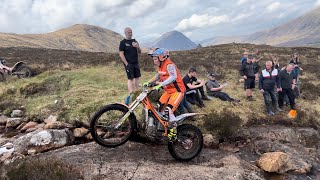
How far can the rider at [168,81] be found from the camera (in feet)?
27.4

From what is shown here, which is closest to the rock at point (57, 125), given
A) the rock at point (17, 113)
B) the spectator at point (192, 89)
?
the rock at point (17, 113)

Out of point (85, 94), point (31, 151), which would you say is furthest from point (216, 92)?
point (31, 151)

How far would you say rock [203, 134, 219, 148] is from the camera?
33.5ft

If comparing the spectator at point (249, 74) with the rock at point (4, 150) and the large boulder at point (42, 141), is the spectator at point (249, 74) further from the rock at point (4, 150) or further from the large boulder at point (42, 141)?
the rock at point (4, 150)

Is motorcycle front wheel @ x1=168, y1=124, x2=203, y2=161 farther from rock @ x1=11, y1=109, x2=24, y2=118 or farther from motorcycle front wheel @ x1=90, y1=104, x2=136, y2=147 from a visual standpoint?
rock @ x1=11, y1=109, x2=24, y2=118

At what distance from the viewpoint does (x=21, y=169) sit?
6.20 metres

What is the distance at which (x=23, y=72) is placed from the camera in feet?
60.8

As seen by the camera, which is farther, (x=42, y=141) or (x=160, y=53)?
(x=42, y=141)

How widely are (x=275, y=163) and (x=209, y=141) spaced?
2145 mm

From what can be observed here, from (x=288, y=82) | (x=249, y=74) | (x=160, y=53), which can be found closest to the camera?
(x=160, y=53)

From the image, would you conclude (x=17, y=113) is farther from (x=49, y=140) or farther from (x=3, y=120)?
(x=49, y=140)

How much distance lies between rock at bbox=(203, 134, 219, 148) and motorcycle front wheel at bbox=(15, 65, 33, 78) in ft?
40.6

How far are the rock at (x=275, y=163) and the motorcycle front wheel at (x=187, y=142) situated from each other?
1.97m

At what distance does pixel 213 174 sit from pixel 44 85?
1126 centimetres
